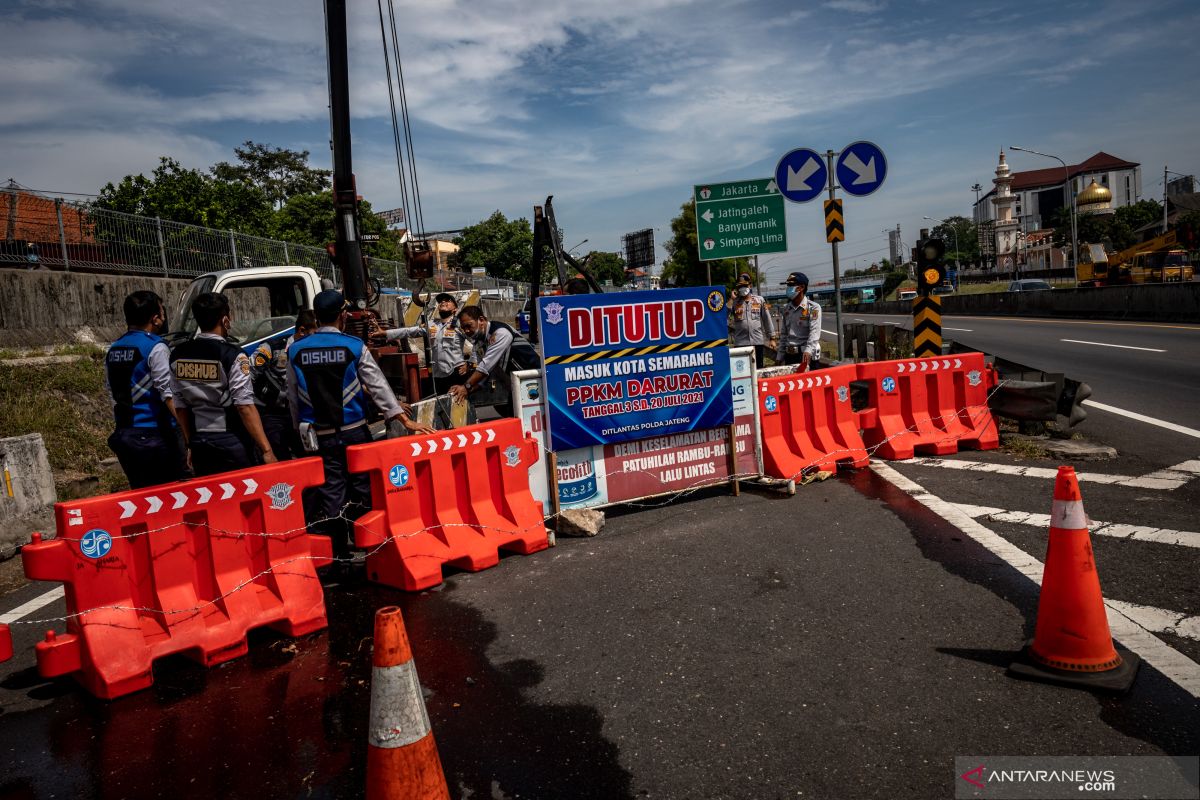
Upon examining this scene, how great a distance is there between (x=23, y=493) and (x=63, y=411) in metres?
3.44

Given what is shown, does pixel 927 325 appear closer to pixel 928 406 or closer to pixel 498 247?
pixel 928 406

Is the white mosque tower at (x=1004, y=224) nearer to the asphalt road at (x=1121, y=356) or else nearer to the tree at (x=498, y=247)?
the tree at (x=498, y=247)

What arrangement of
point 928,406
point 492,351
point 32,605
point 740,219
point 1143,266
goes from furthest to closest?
point 1143,266
point 740,219
point 928,406
point 492,351
point 32,605

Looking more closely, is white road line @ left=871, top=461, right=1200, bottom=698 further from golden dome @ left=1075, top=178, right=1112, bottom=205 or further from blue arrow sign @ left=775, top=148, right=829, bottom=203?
golden dome @ left=1075, top=178, right=1112, bottom=205

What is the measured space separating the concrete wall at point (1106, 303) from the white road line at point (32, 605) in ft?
87.6

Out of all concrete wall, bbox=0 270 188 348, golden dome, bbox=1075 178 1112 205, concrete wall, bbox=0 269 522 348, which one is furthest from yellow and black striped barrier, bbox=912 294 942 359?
golden dome, bbox=1075 178 1112 205

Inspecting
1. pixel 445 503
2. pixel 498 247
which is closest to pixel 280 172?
pixel 498 247

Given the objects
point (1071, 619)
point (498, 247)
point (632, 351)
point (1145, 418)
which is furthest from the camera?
point (498, 247)

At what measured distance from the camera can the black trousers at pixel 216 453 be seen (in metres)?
5.29

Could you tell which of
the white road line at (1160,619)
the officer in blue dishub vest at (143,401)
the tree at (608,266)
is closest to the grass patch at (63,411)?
the officer in blue dishub vest at (143,401)

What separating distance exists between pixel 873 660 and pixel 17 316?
12977mm

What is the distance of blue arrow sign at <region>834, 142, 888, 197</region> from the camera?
11070mm

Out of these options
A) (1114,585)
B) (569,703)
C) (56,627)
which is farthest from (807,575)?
(56,627)

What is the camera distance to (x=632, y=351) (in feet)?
22.2
